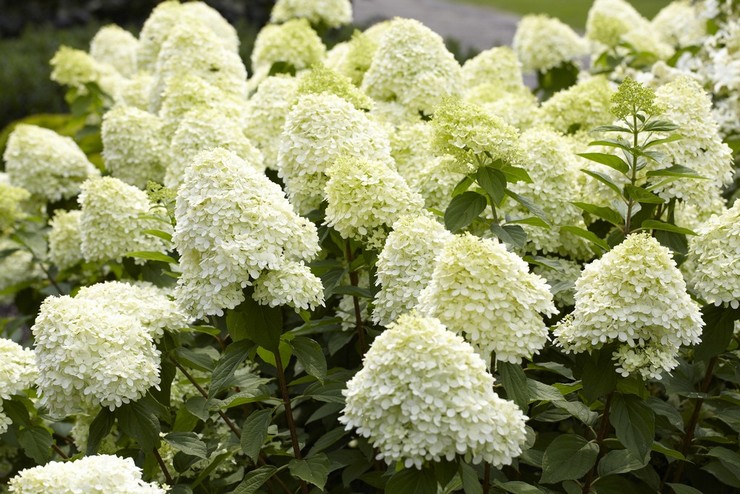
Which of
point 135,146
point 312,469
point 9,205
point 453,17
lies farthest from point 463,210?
point 453,17

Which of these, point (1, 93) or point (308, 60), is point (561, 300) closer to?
point (308, 60)

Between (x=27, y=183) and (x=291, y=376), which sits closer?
(x=291, y=376)

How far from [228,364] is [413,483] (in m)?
0.73

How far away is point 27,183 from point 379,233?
2606 mm

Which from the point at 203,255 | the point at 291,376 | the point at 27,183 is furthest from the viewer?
the point at 27,183

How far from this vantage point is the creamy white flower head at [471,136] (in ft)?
9.45

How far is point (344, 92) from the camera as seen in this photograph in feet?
11.3

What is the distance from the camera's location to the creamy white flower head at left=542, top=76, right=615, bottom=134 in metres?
3.99

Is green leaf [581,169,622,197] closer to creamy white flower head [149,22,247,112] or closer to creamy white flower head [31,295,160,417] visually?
creamy white flower head [31,295,160,417]

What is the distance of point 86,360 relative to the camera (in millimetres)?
2662

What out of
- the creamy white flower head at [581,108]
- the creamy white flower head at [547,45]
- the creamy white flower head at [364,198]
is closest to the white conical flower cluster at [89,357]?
the creamy white flower head at [364,198]

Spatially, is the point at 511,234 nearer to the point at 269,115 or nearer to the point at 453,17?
the point at 269,115

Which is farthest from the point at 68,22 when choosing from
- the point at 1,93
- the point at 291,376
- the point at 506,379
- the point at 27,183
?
the point at 506,379

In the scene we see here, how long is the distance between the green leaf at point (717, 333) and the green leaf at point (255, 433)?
1.35m
